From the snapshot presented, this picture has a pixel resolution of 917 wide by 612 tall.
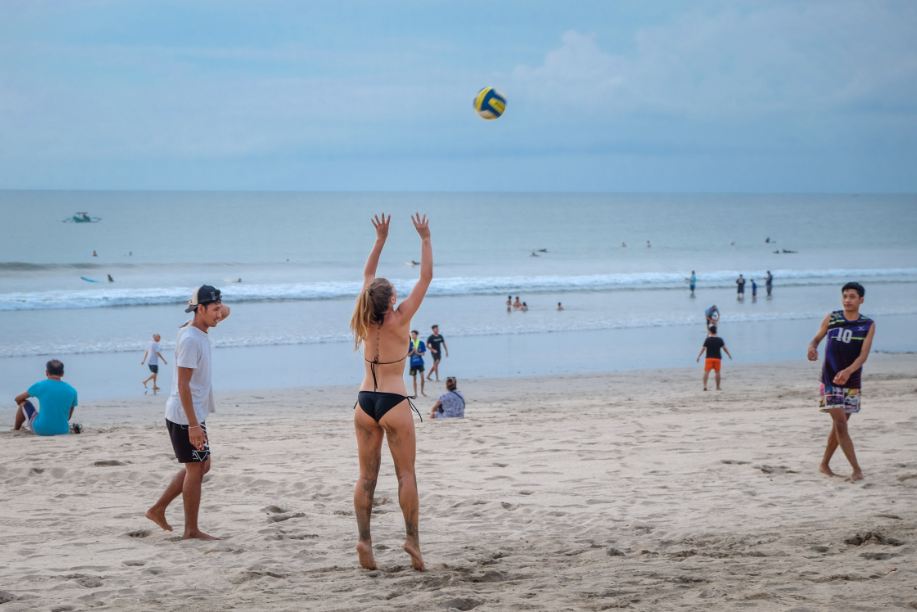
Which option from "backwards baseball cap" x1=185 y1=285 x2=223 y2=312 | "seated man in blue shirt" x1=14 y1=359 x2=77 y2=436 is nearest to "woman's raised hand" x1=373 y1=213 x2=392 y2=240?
"backwards baseball cap" x1=185 y1=285 x2=223 y2=312

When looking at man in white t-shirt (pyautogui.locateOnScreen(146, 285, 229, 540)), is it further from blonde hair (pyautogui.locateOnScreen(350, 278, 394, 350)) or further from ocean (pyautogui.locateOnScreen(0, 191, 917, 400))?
ocean (pyautogui.locateOnScreen(0, 191, 917, 400))

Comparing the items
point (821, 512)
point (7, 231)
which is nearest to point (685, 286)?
point (821, 512)

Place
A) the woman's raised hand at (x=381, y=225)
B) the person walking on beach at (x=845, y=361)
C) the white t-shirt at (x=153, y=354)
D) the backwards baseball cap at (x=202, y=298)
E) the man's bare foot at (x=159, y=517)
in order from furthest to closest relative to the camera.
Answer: the white t-shirt at (x=153, y=354) → the person walking on beach at (x=845, y=361) → the man's bare foot at (x=159, y=517) → the backwards baseball cap at (x=202, y=298) → the woman's raised hand at (x=381, y=225)

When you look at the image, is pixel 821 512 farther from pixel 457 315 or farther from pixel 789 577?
pixel 457 315

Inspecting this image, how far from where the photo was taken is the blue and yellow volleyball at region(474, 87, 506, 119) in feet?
41.4

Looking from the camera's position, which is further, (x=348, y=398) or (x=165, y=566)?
(x=348, y=398)

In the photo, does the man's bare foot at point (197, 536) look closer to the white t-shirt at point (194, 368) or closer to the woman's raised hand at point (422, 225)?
the white t-shirt at point (194, 368)

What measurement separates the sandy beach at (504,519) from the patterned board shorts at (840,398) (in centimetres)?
65

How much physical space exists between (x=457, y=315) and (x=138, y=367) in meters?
14.1

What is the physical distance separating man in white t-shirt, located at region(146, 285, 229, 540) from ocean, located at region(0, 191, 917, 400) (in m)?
12.7

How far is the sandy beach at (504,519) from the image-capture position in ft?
15.8

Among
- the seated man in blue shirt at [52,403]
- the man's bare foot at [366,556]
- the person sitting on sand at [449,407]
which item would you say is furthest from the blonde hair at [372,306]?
the person sitting on sand at [449,407]

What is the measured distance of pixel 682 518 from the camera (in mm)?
6602

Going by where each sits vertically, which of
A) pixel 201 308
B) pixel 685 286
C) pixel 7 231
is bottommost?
pixel 201 308
